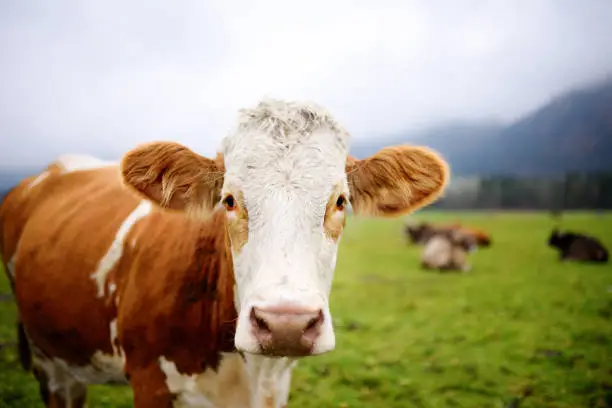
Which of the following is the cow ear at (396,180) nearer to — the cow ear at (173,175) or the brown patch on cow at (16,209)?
the cow ear at (173,175)

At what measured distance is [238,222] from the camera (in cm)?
211

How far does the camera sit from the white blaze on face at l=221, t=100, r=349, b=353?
176 centimetres

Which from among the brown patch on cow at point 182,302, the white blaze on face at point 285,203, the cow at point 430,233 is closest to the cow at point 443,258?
the cow at point 430,233

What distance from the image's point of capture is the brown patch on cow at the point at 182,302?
2.49m

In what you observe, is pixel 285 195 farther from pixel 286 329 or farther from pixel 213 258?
pixel 213 258

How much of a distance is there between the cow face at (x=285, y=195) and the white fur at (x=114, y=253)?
23.6 inches

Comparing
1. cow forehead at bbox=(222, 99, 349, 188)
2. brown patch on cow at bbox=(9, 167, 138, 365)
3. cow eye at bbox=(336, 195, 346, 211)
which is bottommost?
brown patch on cow at bbox=(9, 167, 138, 365)

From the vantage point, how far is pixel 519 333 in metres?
6.52

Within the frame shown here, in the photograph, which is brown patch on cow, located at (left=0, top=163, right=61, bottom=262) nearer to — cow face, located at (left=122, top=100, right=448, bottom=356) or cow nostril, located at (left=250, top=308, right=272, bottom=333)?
cow face, located at (left=122, top=100, right=448, bottom=356)

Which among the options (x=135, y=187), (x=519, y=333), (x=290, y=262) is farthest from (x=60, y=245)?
(x=519, y=333)

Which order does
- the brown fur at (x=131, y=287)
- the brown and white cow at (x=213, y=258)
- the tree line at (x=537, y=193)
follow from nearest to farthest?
1. the brown and white cow at (x=213, y=258)
2. the brown fur at (x=131, y=287)
3. the tree line at (x=537, y=193)

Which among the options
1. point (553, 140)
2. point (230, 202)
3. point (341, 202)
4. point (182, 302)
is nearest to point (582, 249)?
point (341, 202)

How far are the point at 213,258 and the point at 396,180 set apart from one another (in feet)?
3.78

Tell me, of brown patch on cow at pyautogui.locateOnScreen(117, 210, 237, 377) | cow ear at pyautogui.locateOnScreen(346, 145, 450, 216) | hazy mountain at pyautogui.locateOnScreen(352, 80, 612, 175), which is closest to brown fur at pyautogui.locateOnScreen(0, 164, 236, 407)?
brown patch on cow at pyautogui.locateOnScreen(117, 210, 237, 377)
